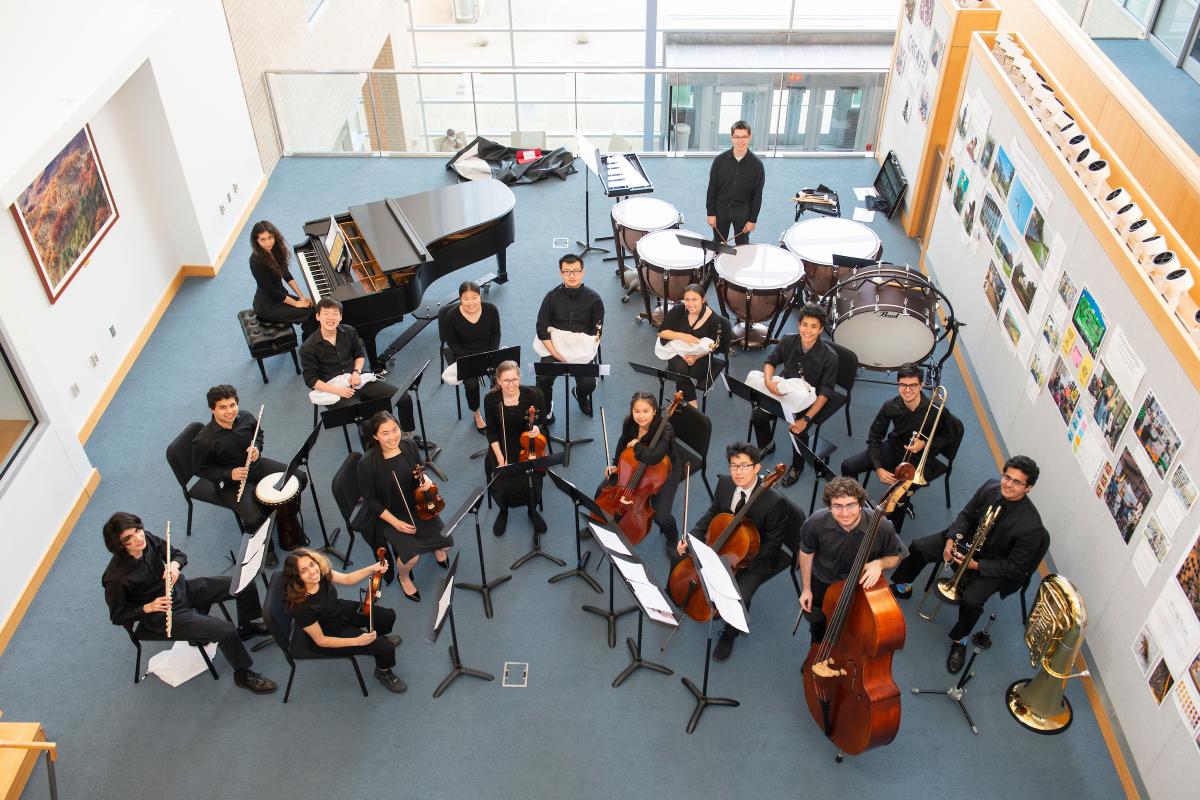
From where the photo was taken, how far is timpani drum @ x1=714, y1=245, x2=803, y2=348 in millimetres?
7348

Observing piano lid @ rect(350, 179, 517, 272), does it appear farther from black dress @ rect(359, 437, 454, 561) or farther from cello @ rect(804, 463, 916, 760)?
cello @ rect(804, 463, 916, 760)

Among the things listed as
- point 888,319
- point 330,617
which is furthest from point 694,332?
point 330,617

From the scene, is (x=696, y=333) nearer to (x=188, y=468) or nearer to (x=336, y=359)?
(x=336, y=359)

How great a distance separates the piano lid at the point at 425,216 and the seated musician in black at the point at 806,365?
2.86 meters

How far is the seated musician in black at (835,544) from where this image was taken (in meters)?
4.90

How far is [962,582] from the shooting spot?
5488 millimetres

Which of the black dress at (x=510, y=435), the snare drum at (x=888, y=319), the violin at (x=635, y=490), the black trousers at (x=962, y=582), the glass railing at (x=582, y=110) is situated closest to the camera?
the black trousers at (x=962, y=582)

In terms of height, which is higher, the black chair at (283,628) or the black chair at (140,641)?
the black chair at (283,628)

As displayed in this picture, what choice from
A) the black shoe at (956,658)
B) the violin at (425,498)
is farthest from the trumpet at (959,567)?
the violin at (425,498)

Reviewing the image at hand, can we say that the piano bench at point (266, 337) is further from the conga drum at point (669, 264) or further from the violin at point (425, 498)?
the conga drum at point (669, 264)

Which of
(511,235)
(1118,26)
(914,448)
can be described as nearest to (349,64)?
(511,235)

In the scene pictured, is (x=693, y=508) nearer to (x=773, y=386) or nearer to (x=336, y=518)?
(x=773, y=386)

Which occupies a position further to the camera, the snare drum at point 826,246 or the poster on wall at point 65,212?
the snare drum at point 826,246

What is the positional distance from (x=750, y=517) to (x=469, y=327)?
2678mm
